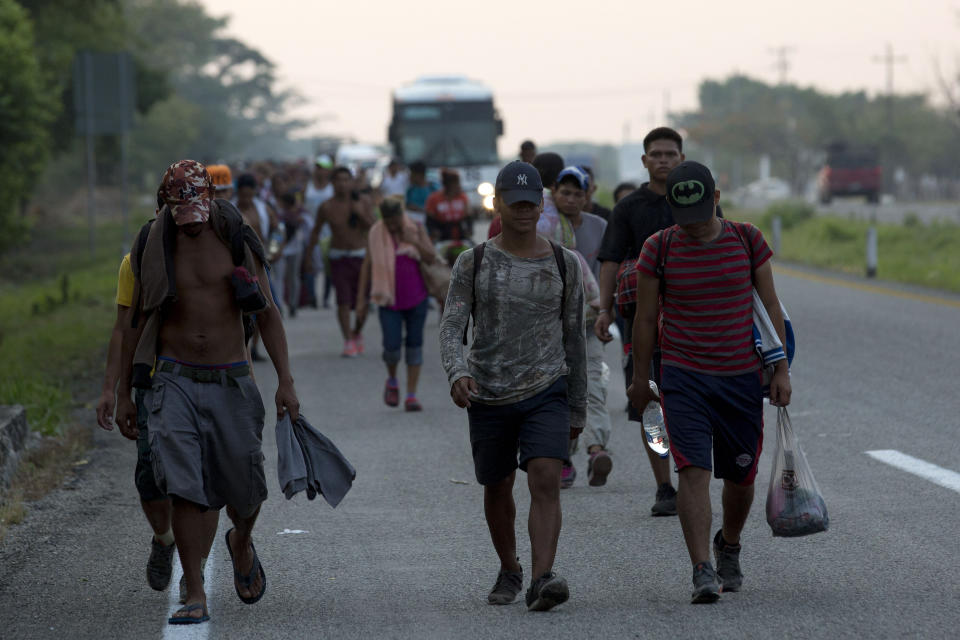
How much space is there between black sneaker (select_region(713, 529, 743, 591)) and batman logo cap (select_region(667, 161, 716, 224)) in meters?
1.29

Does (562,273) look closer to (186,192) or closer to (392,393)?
(186,192)

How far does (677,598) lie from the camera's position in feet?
19.0

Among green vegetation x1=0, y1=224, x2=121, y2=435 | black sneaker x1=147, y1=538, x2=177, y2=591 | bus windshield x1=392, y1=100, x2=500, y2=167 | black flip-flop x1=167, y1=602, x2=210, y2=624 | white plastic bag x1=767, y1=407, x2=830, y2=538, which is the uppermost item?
bus windshield x1=392, y1=100, x2=500, y2=167

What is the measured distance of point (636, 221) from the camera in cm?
734

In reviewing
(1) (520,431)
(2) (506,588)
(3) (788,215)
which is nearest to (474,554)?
(2) (506,588)

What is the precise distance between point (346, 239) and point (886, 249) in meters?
16.6

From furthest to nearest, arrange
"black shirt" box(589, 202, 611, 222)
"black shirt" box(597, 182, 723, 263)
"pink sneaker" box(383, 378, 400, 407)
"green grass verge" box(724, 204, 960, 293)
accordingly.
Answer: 1. "green grass verge" box(724, 204, 960, 293)
2. "pink sneaker" box(383, 378, 400, 407)
3. "black shirt" box(589, 202, 611, 222)
4. "black shirt" box(597, 182, 723, 263)

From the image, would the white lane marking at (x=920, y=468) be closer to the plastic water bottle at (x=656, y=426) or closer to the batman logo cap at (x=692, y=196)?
the plastic water bottle at (x=656, y=426)

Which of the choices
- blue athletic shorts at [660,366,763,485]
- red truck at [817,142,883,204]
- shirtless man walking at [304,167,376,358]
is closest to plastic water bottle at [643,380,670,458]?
blue athletic shorts at [660,366,763,485]

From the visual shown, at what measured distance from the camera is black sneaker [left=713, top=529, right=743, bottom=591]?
5895mm

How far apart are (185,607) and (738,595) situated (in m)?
2.11

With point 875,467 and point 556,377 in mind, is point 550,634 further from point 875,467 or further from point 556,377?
point 875,467

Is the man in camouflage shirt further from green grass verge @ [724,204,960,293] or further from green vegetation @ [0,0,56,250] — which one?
green vegetation @ [0,0,56,250]

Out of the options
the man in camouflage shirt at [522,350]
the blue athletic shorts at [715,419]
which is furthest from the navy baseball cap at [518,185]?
the blue athletic shorts at [715,419]
